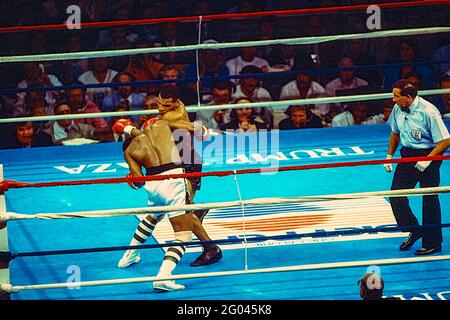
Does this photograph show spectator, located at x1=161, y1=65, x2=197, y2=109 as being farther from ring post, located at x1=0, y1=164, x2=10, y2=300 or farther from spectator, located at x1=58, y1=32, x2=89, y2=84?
ring post, located at x1=0, y1=164, x2=10, y2=300

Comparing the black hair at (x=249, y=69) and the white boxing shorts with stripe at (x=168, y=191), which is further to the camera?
the black hair at (x=249, y=69)

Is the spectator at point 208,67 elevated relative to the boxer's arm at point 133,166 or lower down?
elevated

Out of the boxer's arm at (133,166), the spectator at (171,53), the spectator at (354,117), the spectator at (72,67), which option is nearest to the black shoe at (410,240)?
the boxer's arm at (133,166)

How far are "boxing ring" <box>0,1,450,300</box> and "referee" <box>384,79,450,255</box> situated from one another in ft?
0.34

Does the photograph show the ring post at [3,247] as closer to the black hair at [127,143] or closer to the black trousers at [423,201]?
the black hair at [127,143]

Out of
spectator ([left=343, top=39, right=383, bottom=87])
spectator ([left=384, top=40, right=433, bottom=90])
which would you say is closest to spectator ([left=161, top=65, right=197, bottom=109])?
spectator ([left=343, top=39, right=383, bottom=87])

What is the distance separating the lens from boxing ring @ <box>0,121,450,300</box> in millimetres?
4641

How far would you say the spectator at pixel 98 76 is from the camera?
7.61 meters

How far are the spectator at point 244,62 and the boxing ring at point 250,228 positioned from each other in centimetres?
107

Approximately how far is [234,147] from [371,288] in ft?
8.47

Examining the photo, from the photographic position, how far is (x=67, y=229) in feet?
17.8
